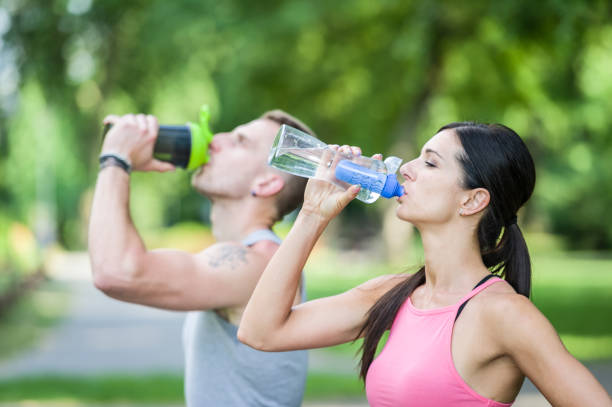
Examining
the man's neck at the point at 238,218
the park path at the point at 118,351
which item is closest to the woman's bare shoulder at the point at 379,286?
the man's neck at the point at 238,218

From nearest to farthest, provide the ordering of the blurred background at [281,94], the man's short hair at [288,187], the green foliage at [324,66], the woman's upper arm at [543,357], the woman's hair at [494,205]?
the woman's upper arm at [543,357], the woman's hair at [494,205], the man's short hair at [288,187], the blurred background at [281,94], the green foliage at [324,66]

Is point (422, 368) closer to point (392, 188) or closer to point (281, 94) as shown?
point (392, 188)

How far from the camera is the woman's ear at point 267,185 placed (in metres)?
2.96

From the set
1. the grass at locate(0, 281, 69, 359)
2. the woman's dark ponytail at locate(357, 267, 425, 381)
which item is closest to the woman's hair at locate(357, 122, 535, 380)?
the woman's dark ponytail at locate(357, 267, 425, 381)

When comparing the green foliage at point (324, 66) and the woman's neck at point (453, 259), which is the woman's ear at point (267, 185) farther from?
the green foliage at point (324, 66)

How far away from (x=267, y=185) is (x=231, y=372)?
0.72m

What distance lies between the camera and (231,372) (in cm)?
269

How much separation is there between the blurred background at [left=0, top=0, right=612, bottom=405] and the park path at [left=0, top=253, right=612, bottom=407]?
0.05 meters

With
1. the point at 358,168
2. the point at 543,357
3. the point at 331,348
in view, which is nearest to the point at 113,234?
the point at 358,168

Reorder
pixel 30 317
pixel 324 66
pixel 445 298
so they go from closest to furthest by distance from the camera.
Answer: pixel 445 298, pixel 30 317, pixel 324 66

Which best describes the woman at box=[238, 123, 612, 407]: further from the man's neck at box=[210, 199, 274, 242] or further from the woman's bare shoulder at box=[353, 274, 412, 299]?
the man's neck at box=[210, 199, 274, 242]

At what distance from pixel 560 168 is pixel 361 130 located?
15.1m

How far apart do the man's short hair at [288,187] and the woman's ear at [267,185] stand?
38 mm

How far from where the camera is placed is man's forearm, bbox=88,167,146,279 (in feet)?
Answer: 7.98
